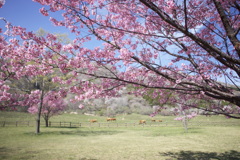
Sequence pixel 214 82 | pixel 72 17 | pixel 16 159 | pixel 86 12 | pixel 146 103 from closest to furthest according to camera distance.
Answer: pixel 86 12
pixel 72 17
pixel 214 82
pixel 16 159
pixel 146 103

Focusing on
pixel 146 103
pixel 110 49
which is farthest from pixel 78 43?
pixel 146 103

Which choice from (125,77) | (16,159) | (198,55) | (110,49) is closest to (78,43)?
(110,49)

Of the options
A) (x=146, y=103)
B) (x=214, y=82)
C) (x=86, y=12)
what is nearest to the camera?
(x=86, y=12)

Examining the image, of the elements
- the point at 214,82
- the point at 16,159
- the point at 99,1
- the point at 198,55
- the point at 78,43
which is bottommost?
the point at 16,159

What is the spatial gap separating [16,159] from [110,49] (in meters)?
7.61

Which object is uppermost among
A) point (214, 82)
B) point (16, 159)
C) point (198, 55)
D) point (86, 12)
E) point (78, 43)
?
point (86, 12)

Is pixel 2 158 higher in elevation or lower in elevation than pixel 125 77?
lower

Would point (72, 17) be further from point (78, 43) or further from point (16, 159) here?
point (16, 159)

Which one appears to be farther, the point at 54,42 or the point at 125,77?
the point at 125,77

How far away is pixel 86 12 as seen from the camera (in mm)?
3959

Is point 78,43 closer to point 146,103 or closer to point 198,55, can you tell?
point 198,55

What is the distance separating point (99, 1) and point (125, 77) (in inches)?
93.8

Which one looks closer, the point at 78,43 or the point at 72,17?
the point at 72,17

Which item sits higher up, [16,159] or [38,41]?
[38,41]
